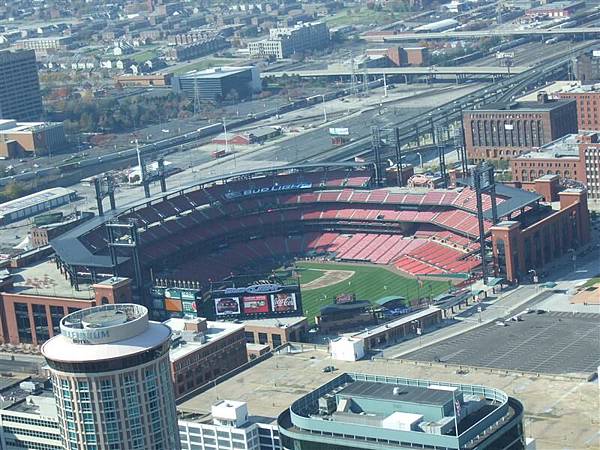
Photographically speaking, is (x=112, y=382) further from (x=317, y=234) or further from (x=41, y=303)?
(x=317, y=234)

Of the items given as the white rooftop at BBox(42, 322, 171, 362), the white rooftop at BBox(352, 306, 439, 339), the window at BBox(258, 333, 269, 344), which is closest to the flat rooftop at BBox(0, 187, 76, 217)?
the window at BBox(258, 333, 269, 344)

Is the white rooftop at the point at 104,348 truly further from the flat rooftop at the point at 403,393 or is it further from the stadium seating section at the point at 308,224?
the stadium seating section at the point at 308,224

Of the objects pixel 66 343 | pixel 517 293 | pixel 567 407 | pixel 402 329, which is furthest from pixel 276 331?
pixel 66 343

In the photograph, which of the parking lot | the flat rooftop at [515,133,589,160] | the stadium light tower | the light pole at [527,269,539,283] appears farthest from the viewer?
the flat rooftop at [515,133,589,160]

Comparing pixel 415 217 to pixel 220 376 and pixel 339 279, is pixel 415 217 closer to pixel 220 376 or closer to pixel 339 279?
pixel 339 279

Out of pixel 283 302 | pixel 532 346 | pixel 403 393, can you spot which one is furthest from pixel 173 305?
pixel 403 393

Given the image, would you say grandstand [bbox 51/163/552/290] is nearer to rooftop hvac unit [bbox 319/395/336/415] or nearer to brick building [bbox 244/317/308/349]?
brick building [bbox 244/317/308/349]
